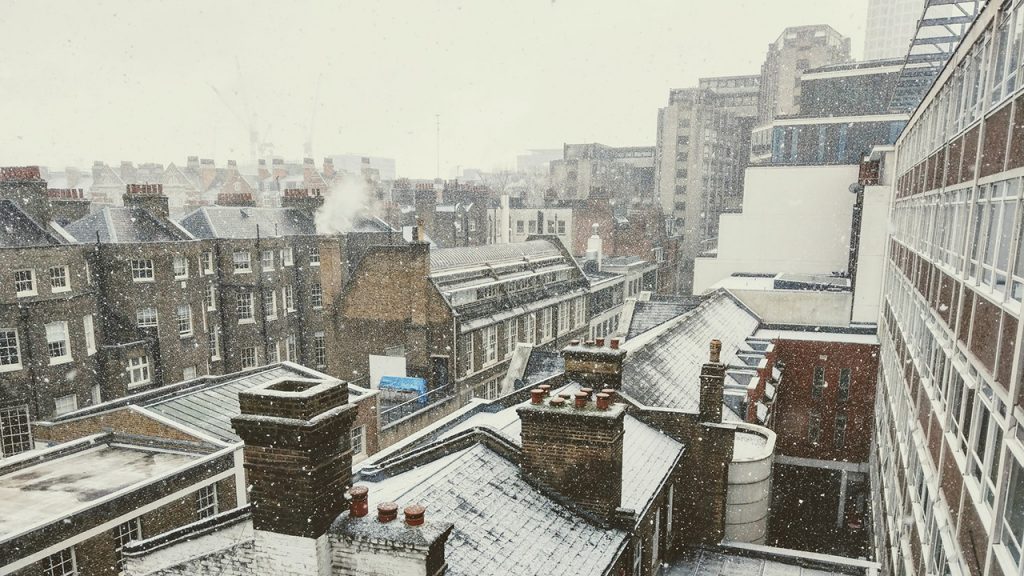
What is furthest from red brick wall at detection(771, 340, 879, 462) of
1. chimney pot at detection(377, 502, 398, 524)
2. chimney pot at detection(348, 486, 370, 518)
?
chimney pot at detection(348, 486, 370, 518)

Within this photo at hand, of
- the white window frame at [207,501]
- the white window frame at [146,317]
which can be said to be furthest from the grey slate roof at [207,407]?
the white window frame at [146,317]

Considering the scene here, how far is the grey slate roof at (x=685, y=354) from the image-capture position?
1747 cm

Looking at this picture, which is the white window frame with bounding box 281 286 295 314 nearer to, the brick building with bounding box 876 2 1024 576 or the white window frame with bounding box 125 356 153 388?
the white window frame with bounding box 125 356 153 388

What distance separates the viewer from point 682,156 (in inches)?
3004

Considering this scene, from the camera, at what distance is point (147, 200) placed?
32594mm

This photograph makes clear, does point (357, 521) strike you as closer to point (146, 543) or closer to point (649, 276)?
point (146, 543)

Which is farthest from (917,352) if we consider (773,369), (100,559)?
(100,559)

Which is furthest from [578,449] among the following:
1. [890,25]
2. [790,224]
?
[890,25]

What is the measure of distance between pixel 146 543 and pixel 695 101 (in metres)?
78.7

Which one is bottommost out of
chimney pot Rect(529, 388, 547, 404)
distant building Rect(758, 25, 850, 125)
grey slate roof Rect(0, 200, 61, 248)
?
chimney pot Rect(529, 388, 547, 404)

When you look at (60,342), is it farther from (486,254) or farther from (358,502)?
(358,502)

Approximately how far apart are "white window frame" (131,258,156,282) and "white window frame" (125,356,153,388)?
390cm

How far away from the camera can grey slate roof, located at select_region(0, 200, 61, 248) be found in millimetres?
25938

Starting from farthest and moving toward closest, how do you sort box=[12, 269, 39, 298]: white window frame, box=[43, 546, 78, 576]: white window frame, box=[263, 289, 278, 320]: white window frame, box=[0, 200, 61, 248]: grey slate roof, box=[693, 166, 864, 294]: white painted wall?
box=[693, 166, 864, 294]: white painted wall
box=[263, 289, 278, 320]: white window frame
box=[0, 200, 61, 248]: grey slate roof
box=[12, 269, 39, 298]: white window frame
box=[43, 546, 78, 576]: white window frame
